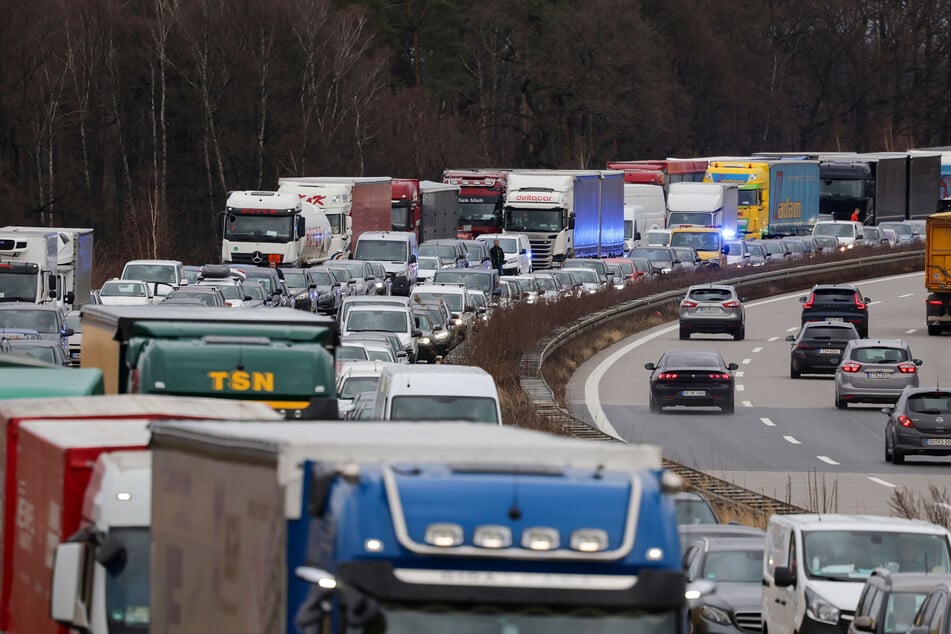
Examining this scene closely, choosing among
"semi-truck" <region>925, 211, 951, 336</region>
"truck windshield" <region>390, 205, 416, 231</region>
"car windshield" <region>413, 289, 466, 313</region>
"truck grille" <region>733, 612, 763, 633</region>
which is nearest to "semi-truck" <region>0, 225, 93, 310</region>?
"car windshield" <region>413, 289, 466, 313</region>

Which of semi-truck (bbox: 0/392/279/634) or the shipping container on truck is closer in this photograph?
semi-truck (bbox: 0/392/279/634)

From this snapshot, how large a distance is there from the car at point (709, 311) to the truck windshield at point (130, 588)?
152 feet

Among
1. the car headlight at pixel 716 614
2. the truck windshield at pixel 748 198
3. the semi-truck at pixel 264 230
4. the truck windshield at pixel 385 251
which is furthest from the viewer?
the truck windshield at pixel 748 198

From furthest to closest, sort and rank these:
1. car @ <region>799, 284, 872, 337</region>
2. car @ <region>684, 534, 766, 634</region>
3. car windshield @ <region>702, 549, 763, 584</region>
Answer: car @ <region>799, 284, 872, 337</region>, car windshield @ <region>702, 549, 763, 584</region>, car @ <region>684, 534, 766, 634</region>

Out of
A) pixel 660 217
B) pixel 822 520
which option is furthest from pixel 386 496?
pixel 660 217

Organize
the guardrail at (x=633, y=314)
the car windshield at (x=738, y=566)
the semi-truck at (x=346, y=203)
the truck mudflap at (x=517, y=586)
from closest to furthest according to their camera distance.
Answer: the truck mudflap at (x=517, y=586)
the car windshield at (x=738, y=566)
the guardrail at (x=633, y=314)
the semi-truck at (x=346, y=203)

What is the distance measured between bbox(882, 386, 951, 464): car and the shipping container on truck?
612 inches

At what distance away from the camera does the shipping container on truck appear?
19.2 metres

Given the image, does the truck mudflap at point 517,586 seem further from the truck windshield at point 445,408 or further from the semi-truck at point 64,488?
the truck windshield at point 445,408

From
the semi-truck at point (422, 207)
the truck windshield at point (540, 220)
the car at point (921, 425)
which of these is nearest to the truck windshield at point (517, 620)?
the car at point (921, 425)

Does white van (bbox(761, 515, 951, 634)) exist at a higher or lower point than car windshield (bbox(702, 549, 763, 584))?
higher

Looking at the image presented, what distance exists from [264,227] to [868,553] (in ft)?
155

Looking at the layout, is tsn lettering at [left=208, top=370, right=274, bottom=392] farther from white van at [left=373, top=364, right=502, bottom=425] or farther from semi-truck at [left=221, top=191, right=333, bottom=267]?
semi-truck at [left=221, top=191, right=333, bottom=267]

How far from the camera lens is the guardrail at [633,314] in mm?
26484
